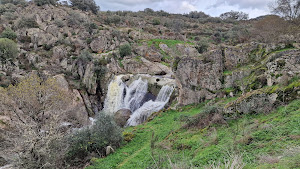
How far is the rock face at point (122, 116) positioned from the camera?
1868 centimetres

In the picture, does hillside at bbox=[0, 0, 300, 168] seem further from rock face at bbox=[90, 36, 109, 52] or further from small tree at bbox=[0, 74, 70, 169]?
rock face at bbox=[90, 36, 109, 52]

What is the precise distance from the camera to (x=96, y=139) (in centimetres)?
1091

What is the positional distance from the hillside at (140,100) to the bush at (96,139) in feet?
0.21

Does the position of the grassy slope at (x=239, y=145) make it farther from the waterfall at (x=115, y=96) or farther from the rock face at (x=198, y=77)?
the waterfall at (x=115, y=96)

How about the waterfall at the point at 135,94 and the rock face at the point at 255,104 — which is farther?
the waterfall at the point at 135,94

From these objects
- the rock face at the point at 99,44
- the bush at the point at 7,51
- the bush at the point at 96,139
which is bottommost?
the bush at the point at 96,139

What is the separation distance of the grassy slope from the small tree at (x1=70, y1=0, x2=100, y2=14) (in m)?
52.9

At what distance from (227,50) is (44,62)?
87.8 ft

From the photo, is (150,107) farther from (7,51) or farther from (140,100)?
(7,51)

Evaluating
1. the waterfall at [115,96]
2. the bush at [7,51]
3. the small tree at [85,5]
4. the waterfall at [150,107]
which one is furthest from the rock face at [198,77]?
the small tree at [85,5]

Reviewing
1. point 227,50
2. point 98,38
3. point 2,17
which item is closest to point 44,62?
point 98,38

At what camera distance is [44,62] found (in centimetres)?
2719

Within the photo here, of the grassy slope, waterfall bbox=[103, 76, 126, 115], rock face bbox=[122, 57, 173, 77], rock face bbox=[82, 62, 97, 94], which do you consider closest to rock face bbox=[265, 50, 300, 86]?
the grassy slope

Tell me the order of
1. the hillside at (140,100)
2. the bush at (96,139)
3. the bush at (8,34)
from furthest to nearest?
the bush at (8,34) < the bush at (96,139) < the hillside at (140,100)
